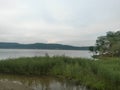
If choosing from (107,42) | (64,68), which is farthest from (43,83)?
(107,42)

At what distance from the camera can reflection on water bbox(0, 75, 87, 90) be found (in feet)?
51.4

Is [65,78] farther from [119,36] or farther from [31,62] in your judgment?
[119,36]

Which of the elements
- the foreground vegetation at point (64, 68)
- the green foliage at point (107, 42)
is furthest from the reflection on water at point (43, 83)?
the green foliage at point (107, 42)

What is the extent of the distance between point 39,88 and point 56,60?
7113mm

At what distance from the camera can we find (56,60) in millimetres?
22312

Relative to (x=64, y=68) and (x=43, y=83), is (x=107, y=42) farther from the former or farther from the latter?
(x=43, y=83)

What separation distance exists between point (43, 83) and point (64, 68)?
344 centimetres

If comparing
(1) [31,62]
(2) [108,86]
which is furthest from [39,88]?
(1) [31,62]

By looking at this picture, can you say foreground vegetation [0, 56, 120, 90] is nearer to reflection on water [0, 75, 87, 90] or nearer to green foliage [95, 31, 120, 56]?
reflection on water [0, 75, 87, 90]

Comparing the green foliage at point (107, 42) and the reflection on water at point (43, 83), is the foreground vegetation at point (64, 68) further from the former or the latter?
the green foliage at point (107, 42)

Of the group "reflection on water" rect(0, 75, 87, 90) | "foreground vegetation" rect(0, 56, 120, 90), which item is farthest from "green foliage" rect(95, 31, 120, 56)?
"reflection on water" rect(0, 75, 87, 90)

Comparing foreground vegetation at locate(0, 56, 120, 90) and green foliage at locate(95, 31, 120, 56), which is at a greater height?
green foliage at locate(95, 31, 120, 56)

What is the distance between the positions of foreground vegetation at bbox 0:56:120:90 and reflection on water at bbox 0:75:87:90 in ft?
2.96

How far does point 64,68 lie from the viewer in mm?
20422
